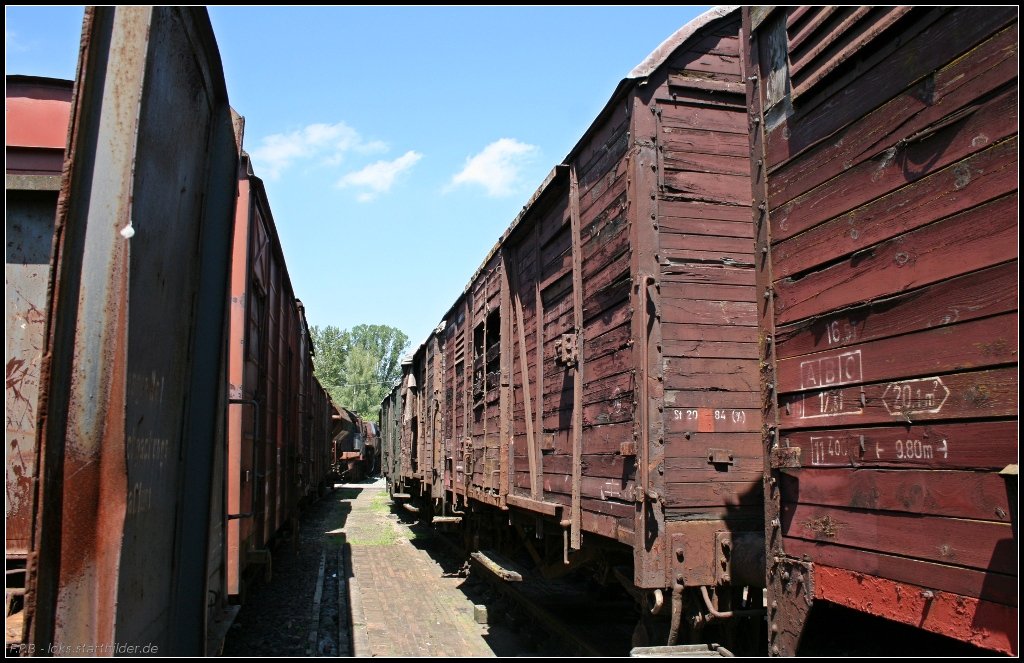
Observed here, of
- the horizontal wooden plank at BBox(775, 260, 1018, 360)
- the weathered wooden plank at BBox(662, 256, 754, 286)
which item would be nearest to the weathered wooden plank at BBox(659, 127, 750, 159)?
the weathered wooden plank at BBox(662, 256, 754, 286)

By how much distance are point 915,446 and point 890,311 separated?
496mm

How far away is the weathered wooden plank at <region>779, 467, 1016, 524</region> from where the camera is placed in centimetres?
208

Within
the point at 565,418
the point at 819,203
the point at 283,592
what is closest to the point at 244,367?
the point at 565,418

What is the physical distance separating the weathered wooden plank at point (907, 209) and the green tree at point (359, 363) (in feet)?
233

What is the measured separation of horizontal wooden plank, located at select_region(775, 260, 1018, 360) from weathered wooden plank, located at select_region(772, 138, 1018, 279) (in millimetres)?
240

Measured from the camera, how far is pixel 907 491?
2.38 meters

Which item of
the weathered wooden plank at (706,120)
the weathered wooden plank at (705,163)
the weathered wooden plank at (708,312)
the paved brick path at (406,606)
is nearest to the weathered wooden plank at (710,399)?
the weathered wooden plank at (708,312)

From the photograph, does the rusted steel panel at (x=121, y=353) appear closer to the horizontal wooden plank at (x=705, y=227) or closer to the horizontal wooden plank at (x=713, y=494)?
the horizontal wooden plank at (x=713, y=494)

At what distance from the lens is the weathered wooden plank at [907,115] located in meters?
2.12

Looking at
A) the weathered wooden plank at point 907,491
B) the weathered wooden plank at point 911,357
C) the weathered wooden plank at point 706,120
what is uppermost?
the weathered wooden plank at point 706,120

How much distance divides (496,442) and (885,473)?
5843 millimetres

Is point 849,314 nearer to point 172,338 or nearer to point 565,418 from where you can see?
point 172,338

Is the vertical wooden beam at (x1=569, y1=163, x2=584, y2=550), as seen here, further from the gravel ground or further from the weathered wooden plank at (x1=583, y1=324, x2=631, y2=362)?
the gravel ground

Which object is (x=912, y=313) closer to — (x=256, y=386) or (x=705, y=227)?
(x=705, y=227)
